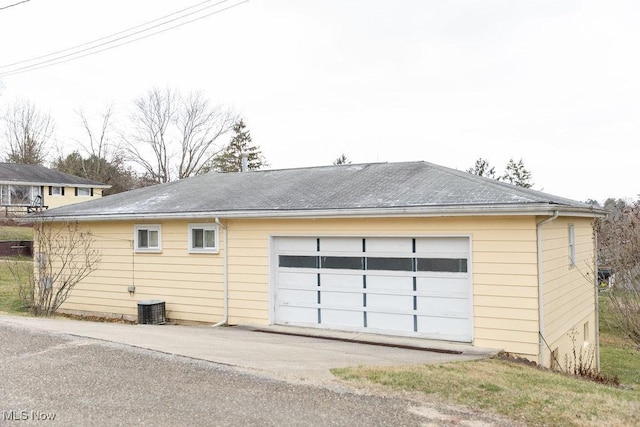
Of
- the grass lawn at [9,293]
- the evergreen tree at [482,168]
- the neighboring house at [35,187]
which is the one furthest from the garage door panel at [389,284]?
the evergreen tree at [482,168]

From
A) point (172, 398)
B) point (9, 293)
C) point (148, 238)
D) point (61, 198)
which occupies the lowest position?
point (9, 293)

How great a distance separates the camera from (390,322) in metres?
9.46

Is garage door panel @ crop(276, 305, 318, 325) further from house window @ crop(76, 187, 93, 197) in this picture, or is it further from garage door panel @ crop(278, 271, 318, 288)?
house window @ crop(76, 187, 93, 197)

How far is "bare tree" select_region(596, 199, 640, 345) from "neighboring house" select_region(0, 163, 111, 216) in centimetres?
3413

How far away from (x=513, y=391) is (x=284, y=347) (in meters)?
3.69

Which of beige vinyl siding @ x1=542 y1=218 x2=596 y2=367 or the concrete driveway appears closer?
the concrete driveway

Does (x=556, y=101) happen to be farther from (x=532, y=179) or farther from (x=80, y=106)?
(x=80, y=106)

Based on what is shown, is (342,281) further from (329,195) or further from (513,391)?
(513,391)

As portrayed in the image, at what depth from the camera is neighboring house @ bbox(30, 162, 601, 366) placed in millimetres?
8281

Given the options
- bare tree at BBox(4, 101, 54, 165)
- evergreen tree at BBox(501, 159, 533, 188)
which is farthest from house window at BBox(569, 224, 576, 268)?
bare tree at BBox(4, 101, 54, 165)

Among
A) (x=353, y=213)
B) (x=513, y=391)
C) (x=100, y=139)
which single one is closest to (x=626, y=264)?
(x=353, y=213)

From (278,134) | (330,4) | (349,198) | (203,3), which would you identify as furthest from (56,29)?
(278,134)

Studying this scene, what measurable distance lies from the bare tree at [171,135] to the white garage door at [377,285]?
34917mm

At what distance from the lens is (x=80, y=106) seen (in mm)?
44469
